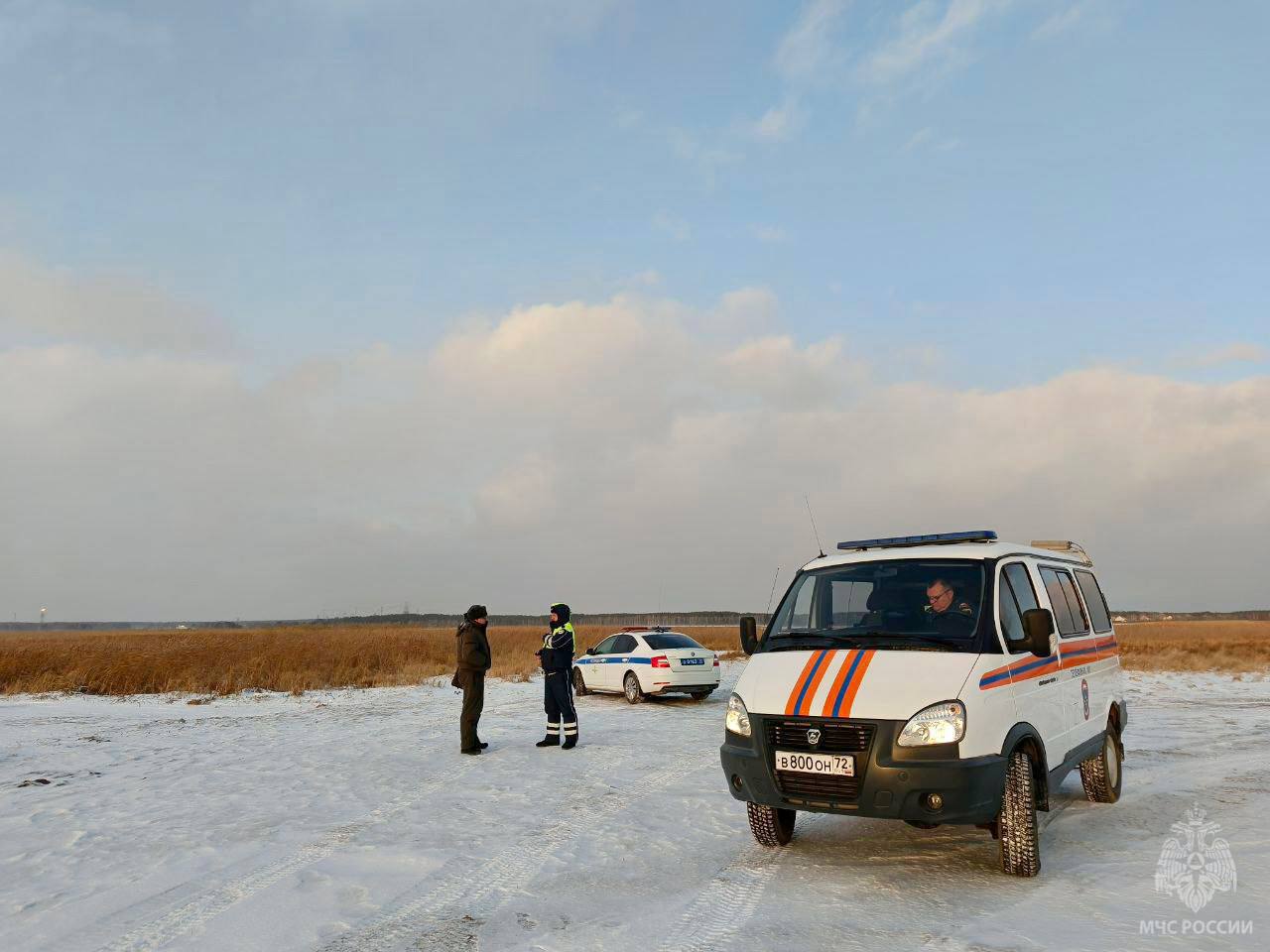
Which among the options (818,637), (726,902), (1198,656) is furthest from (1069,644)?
(1198,656)

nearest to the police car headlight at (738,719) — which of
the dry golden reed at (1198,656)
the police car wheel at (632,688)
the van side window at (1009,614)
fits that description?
the van side window at (1009,614)

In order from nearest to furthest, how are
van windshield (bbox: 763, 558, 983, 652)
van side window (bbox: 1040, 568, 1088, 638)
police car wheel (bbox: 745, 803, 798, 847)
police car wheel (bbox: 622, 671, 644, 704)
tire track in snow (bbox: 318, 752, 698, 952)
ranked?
tire track in snow (bbox: 318, 752, 698, 952) → van windshield (bbox: 763, 558, 983, 652) → police car wheel (bbox: 745, 803, 798, 847) → van side window (bbox: 1040, 568, 1088, 638) → police car wheel (bbox: 622, 671, 644, 704)

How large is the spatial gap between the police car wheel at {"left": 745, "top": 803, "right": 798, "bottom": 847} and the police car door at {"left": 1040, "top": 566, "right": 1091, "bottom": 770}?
203cm

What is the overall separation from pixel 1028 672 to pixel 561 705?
7168 millimetres

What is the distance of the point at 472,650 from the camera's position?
11.9m

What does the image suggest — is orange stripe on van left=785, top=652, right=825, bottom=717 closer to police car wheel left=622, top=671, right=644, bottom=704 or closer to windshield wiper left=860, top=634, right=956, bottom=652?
windshield wiper left=860, top=634, right=956, bottom=652

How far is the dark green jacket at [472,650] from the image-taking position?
11.8 metres

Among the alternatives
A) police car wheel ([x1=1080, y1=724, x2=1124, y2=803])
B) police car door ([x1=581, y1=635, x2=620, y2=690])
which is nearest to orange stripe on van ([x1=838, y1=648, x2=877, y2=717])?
police car wheel ([x1=1080, y1=724, x2=1124, y2=803])

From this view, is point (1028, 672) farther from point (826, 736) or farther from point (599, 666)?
point (599, 666)

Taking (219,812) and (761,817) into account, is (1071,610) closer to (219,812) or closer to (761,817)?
(761,817)

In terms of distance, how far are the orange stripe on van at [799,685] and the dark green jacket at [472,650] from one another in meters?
6.23

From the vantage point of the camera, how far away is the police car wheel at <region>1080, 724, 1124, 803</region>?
27.8 feet

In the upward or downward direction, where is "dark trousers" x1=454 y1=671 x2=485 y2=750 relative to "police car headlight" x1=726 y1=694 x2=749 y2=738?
downward

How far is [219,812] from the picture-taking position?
8594 millimetres
